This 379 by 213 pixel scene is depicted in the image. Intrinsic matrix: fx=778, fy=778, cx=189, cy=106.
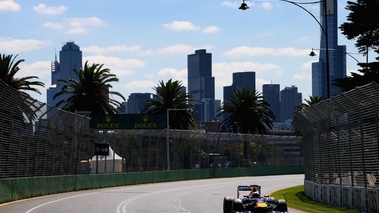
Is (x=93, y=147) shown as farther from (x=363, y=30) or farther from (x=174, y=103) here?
(x=174, y=103)

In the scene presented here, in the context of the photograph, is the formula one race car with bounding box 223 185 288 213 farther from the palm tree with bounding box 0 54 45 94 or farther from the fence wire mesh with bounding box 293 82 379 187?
the palm tree with bounding box 0 54 45 94

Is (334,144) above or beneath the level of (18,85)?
beneath

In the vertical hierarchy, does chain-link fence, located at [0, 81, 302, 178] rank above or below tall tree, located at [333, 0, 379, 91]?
below

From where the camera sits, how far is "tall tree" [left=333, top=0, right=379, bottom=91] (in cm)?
4741

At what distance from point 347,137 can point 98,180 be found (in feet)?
77.1

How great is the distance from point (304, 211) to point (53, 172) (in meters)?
16.6

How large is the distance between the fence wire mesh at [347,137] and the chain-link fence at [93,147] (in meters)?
11.1

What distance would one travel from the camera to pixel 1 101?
27.6 m

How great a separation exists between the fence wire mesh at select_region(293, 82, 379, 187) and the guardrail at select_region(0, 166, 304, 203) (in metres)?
11.8

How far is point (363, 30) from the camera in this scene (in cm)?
4866

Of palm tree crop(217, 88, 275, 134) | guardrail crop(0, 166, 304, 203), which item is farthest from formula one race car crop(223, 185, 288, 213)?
palm tree crop(217, 88, 275, 134)

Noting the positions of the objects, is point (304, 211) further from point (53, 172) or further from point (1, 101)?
point (53, 172)

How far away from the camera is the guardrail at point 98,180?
101 feet

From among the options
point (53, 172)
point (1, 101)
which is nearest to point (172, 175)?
point (53, 172)
